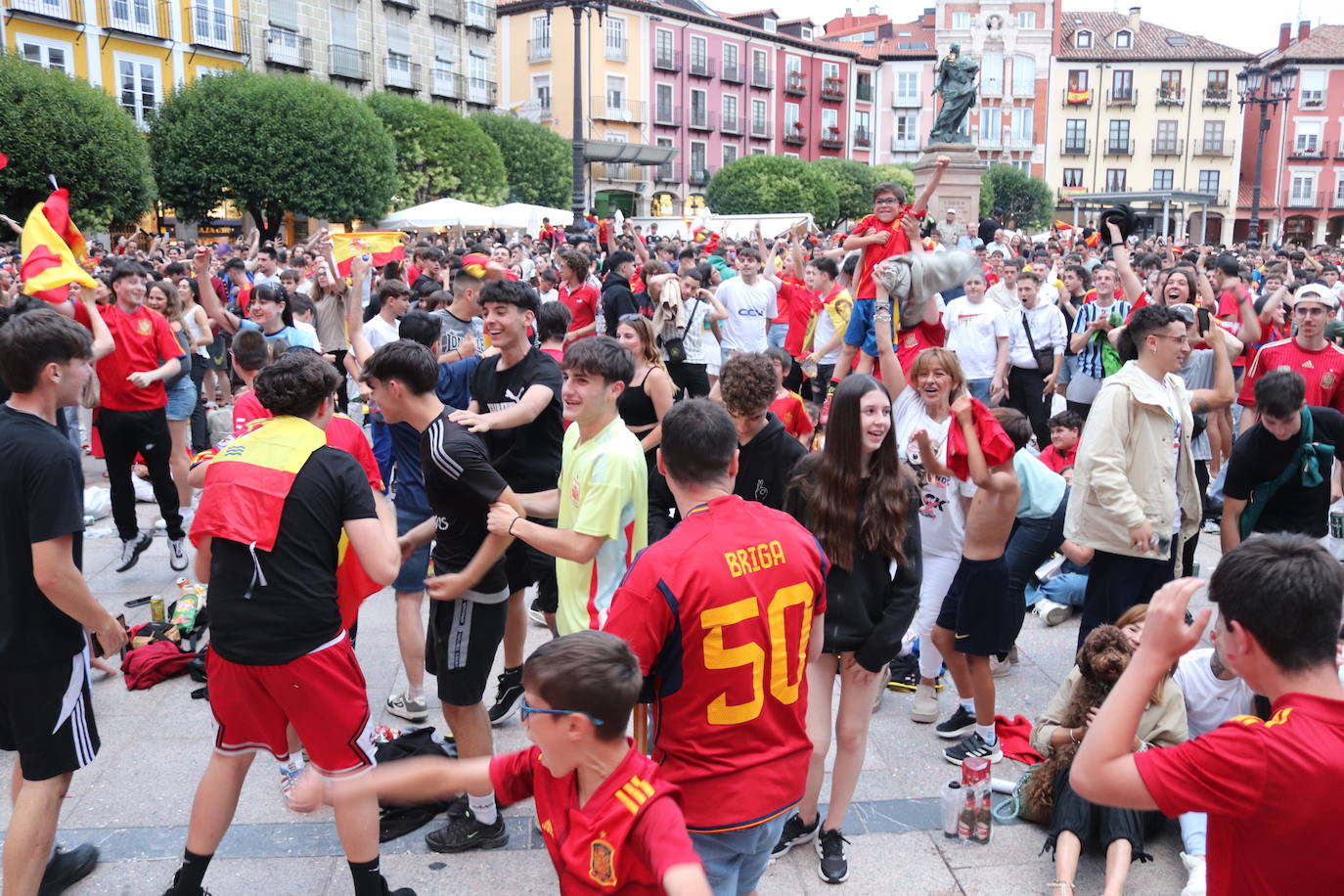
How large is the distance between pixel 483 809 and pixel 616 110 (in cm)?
4960

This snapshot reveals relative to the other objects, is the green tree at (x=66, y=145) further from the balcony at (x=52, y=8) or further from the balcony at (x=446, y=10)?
the balcony at (x=446, y=10)

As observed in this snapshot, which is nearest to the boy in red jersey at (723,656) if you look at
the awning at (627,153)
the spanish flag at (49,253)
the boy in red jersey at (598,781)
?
the boy in red jersey at (598,781)

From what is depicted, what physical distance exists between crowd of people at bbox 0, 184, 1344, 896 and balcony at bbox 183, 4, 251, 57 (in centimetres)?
3083

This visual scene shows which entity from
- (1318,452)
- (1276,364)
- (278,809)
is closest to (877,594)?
(278,809)

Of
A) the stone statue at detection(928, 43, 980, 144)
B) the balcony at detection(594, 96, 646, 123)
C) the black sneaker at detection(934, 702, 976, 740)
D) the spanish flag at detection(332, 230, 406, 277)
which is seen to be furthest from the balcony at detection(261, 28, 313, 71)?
the black sneaker at detection(934, 702, 976, 740)

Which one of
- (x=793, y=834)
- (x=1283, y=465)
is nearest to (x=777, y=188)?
(x=1283, y=465)

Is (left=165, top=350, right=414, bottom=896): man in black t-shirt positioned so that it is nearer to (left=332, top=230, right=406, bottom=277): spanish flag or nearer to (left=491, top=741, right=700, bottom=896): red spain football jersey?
(left=491, top=741, right=700, bottom=896): red spain football jersey

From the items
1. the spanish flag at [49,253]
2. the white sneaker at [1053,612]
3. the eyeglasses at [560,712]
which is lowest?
the white sneaker at [1053,612]

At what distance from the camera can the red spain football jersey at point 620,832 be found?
206cm

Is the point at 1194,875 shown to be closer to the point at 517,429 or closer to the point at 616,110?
the point at 517,429

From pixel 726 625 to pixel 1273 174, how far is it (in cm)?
6906

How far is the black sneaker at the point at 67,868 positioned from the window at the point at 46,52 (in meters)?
31.3

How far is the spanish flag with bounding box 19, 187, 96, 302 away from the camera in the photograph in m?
5.46

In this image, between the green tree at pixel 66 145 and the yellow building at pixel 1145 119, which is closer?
the green tree at pixel 66 145
